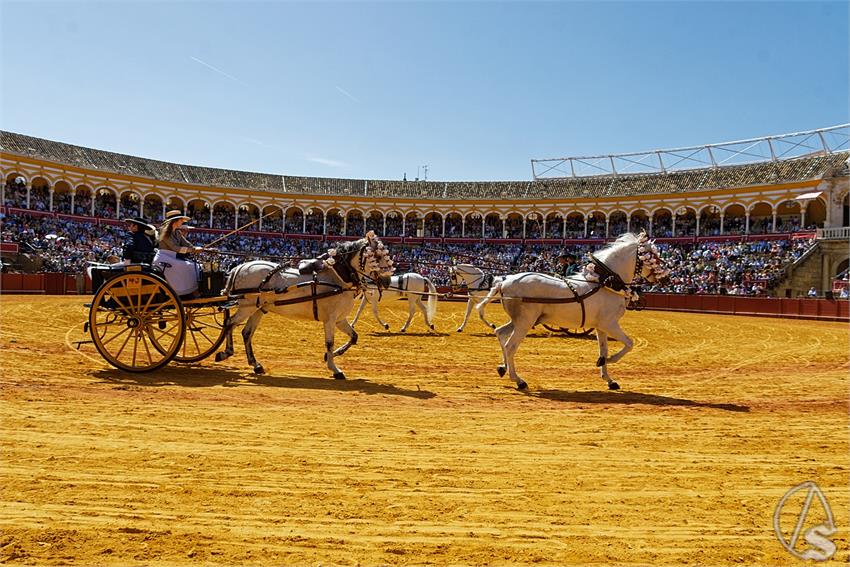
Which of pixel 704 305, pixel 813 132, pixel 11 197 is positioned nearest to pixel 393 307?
pixel 704 305

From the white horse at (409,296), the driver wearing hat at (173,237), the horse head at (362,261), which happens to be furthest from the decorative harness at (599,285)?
the white horse at (409,296)

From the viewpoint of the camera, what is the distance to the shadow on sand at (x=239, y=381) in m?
7.32

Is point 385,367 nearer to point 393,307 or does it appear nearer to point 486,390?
point 486,390

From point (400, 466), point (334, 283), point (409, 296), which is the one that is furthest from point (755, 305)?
point (400, 466)

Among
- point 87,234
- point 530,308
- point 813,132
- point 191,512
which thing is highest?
point 813,132

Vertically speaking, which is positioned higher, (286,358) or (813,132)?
(813,132)

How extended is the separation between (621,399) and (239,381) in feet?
16.1

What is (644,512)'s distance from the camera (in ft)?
11.9

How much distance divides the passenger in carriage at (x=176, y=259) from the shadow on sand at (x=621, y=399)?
16.3 feet

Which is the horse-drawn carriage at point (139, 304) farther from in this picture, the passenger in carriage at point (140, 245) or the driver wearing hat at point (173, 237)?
the driver wearing hat at point (173, 237)

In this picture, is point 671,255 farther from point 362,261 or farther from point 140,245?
point 140,245

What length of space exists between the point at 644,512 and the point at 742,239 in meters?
43.4

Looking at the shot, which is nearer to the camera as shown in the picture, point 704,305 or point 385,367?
point 385,367

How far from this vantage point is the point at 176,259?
832cm
